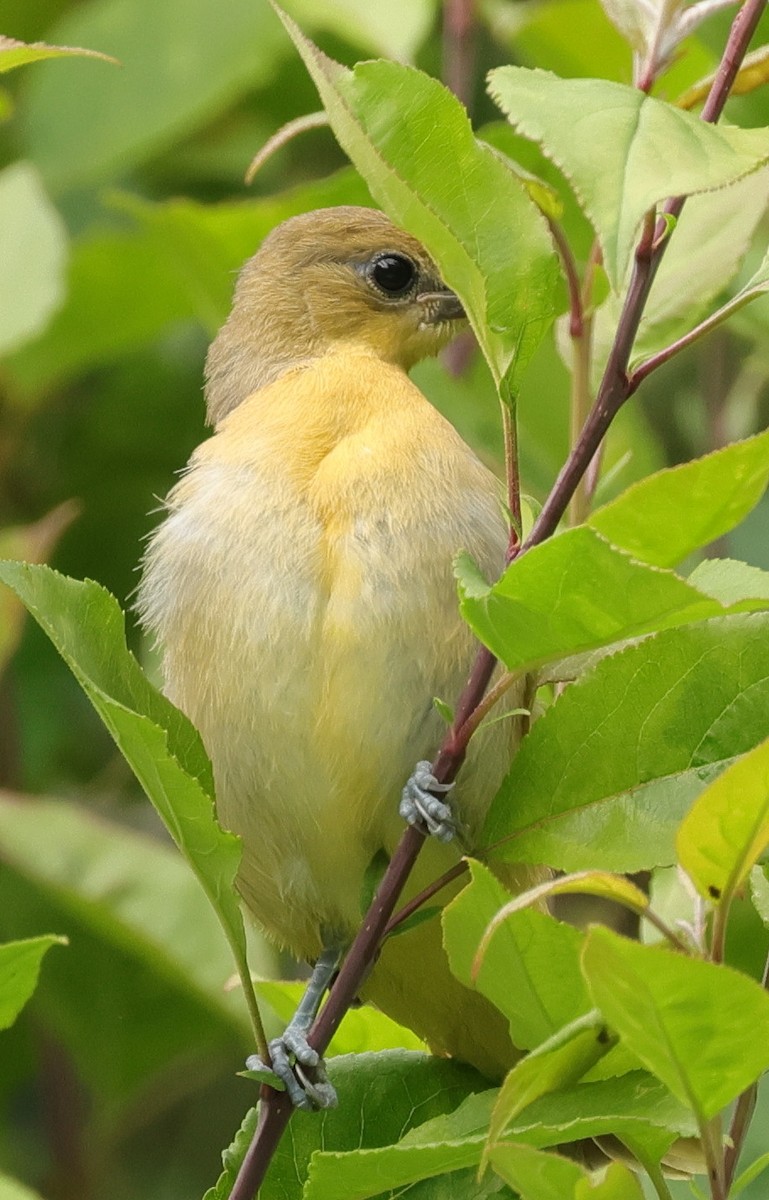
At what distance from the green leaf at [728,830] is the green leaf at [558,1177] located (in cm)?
28

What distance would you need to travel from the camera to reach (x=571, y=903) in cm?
442

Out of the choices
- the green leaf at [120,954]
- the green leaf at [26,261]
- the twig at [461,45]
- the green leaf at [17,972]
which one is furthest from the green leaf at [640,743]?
the twig at [461,45]

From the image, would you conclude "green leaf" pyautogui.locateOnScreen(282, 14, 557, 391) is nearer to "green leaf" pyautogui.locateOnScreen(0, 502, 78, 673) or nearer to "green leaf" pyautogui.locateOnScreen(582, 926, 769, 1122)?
"green leaf" pyautogui.locateOnScreen(582, 926, 769, 1122)

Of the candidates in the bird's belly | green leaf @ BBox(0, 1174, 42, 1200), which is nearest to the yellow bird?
the bird's belly

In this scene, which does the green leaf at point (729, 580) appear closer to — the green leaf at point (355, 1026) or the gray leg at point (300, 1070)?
the gray leg at point (300, 1070)

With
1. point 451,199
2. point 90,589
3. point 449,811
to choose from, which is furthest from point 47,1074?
point 451,199

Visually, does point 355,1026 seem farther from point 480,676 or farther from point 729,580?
point 729,580

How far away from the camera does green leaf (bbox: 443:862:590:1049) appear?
1833 millimetres

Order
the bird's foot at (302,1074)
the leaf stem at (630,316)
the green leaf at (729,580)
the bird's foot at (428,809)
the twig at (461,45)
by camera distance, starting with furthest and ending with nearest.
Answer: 1. the twig at (461,45)
2. the bird's foot at (428,809)
3. the bird's foot at (302,1074)
4. the green leaf at (729,580)
5. the leaf stem at (630,316)

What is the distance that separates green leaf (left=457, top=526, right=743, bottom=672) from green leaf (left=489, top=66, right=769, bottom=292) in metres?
0.27

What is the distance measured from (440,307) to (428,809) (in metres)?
1.38

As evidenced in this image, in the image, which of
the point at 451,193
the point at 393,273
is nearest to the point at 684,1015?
the point at 451,193

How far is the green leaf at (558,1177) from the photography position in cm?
170

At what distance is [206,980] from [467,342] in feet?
5.06
